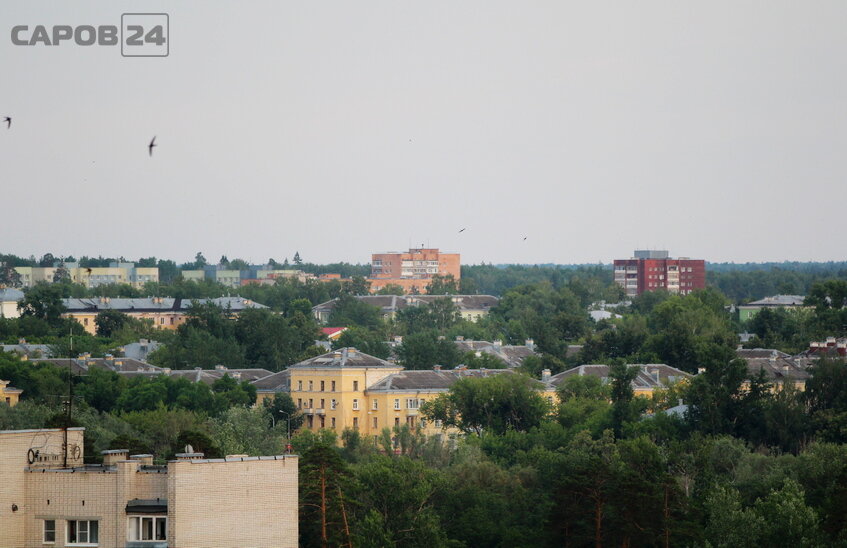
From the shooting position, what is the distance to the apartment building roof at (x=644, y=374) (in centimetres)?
9569

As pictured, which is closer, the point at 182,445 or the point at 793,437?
A: the point at 182,445

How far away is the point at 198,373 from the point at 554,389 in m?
22.0

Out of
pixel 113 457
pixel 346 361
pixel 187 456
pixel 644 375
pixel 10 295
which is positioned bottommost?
pixel 644 375

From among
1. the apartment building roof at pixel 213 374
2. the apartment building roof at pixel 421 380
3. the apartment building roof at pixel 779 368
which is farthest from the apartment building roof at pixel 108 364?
the apartment building roof at pixel 779 368

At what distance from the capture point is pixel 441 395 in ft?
289

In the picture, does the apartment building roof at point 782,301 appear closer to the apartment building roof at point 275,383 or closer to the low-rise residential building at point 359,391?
the apartment building roof at point 275,383

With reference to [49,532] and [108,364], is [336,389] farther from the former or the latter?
[49,532]

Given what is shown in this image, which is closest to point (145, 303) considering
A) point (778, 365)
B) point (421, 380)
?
point (421, 380)

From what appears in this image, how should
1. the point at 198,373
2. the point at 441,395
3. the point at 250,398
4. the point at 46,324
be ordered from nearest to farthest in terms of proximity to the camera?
the point at 441,395 → the point at 250,398 → the point at 198,373 → the point at 46,324

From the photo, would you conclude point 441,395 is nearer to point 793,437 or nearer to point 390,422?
point 390,422

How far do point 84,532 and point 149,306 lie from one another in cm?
15252

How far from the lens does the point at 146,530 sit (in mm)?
28031

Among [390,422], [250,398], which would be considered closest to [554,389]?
[390,422]

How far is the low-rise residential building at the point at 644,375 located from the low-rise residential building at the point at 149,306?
72.7 m
